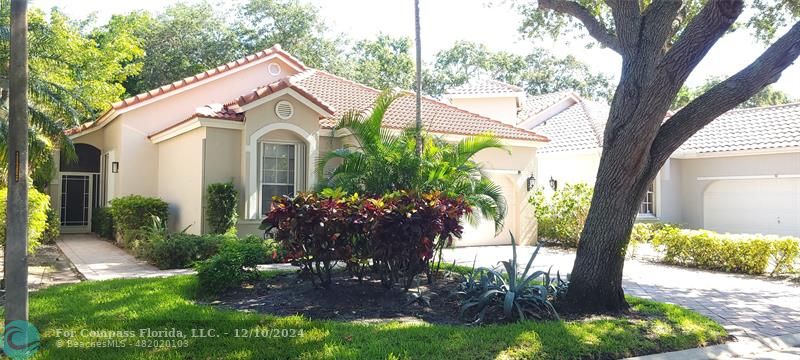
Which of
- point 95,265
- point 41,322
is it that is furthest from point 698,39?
point 95,265

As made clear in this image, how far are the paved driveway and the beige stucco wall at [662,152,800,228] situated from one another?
780 cm

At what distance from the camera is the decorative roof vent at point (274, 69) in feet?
61.3

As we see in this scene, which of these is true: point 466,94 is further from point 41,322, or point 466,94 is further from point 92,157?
point 41,322

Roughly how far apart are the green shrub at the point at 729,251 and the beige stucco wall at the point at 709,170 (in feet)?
23.8

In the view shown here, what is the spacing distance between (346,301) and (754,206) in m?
17.5

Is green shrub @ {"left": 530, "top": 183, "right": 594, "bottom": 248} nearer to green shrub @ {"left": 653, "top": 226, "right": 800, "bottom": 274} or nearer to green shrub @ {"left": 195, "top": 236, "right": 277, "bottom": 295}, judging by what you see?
green shrub @ {"left": 653, "top": 226, "right": 800, "bottom": 274}

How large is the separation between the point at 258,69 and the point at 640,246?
1301 cm

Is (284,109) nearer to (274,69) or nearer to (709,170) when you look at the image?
(274,69)

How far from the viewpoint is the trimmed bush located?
707 cm

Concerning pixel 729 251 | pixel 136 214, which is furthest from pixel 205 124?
pixel 729 251

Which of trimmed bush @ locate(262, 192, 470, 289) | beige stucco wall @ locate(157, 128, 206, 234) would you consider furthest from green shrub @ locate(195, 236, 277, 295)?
beige stucco wall @ locate(157, 128, 206, 234)

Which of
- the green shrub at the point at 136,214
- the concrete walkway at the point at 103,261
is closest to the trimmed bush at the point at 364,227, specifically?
the concrete walkway at the point at 103,261

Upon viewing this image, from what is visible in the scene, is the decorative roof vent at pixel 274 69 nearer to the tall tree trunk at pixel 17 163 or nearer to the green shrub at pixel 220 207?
the green shrub at pixel 220 207

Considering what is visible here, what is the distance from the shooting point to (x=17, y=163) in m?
4.61
